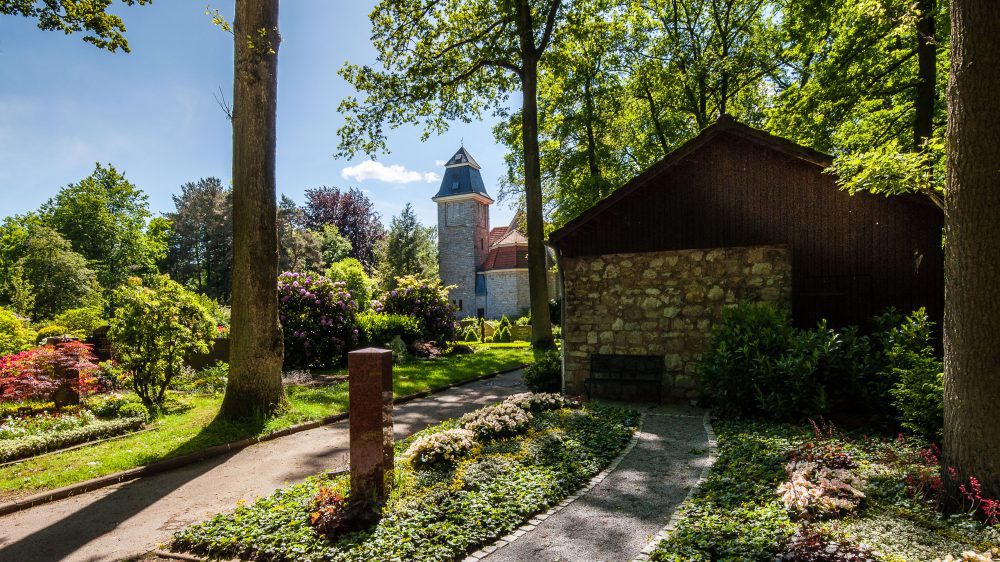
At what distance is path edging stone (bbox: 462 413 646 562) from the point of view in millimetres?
3809

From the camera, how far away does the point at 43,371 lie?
8.45 meters

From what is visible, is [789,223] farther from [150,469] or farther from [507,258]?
[507,258]

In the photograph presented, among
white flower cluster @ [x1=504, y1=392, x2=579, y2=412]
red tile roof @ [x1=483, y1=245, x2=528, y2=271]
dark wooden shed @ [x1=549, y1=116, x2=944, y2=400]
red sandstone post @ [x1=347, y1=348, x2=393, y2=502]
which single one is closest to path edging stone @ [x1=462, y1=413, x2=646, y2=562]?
red sandstone post @ [x1=347, y1=348, x2=393, y2=502]

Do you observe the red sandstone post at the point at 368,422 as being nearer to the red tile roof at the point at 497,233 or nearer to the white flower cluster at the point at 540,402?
the white flower cluster at the point at 540,402

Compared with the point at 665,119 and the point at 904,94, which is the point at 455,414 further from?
the point at 665,119

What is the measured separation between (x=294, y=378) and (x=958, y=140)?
1350 cm

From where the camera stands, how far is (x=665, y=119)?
21688 millimetres

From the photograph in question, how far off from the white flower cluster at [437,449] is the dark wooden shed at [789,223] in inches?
191

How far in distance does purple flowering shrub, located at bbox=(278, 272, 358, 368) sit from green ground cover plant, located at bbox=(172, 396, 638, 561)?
10360mm

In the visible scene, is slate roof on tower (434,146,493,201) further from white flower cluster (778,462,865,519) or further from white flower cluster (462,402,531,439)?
white flower cluster (778,462,865,519)

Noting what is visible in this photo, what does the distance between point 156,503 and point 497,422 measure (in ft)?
13.5

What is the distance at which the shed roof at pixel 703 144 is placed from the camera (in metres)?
8.12

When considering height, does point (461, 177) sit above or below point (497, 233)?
above

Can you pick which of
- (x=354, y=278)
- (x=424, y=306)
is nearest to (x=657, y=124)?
(x=424, y=306)
